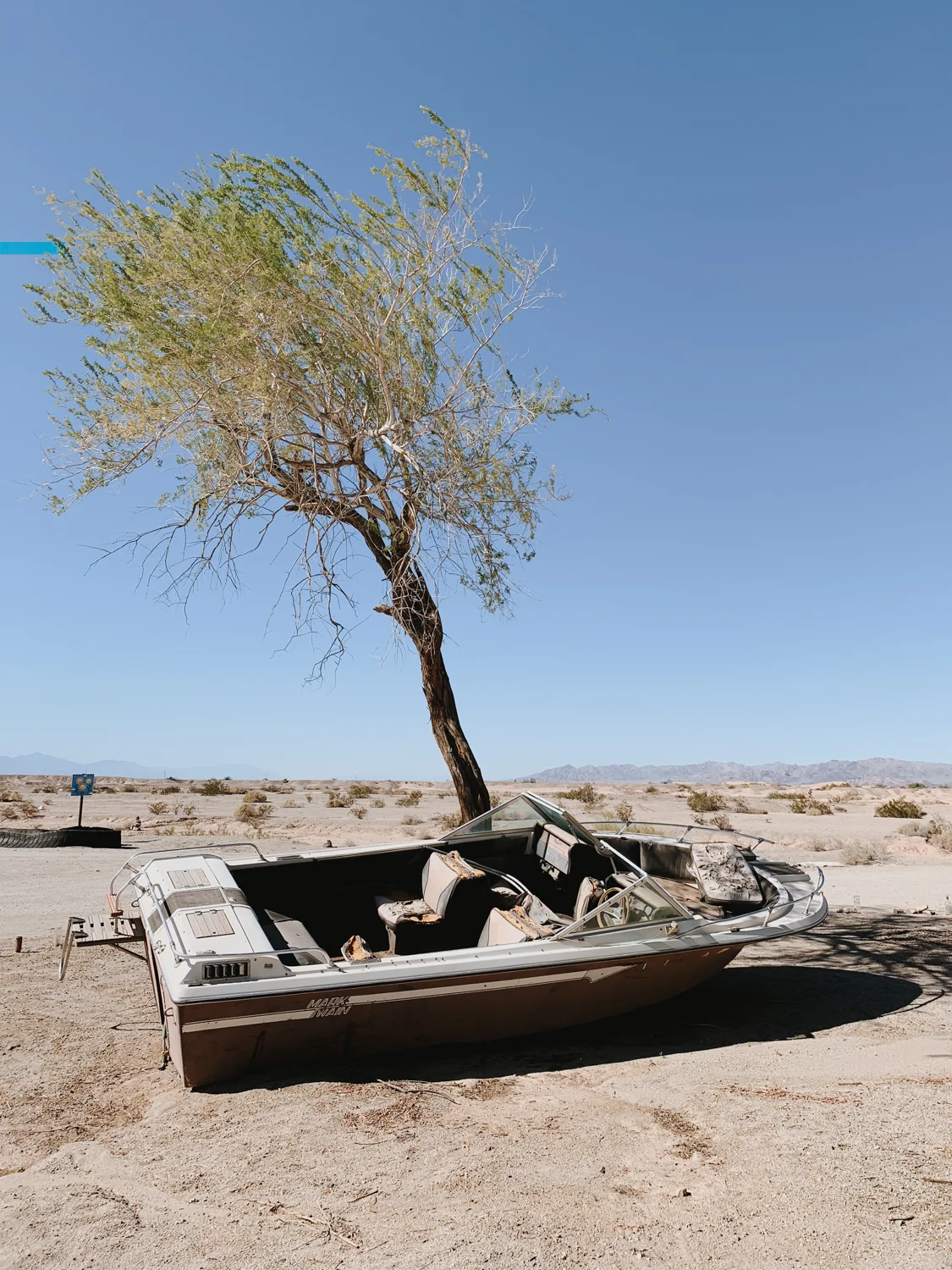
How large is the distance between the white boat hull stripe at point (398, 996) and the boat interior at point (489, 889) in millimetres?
312

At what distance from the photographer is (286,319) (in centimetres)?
950

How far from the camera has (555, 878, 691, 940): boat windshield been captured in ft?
20.7

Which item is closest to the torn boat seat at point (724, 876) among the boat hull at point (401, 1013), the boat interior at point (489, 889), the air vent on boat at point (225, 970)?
the boat interior at point (489, 889)

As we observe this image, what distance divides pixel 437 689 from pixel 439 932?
4404 mm

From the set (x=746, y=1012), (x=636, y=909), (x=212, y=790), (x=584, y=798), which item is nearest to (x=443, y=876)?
(x=636, y=909)

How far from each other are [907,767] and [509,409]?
7464 inches

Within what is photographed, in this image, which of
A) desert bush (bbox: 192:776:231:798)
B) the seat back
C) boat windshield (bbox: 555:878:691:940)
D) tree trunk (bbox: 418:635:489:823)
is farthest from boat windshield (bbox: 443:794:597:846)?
desert bush (bbox: 192:776:231:798)

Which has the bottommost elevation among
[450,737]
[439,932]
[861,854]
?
[861,854]

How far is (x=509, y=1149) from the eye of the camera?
14.2 ft

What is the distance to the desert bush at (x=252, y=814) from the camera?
2442 centimetres

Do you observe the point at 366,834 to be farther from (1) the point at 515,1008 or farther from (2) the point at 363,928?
(1) the point at 515,1008

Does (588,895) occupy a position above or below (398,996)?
above

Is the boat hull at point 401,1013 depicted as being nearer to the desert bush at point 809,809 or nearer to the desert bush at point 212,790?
the desert bush at point 809,809

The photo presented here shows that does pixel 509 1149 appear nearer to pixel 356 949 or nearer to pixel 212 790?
pixel 356 949
